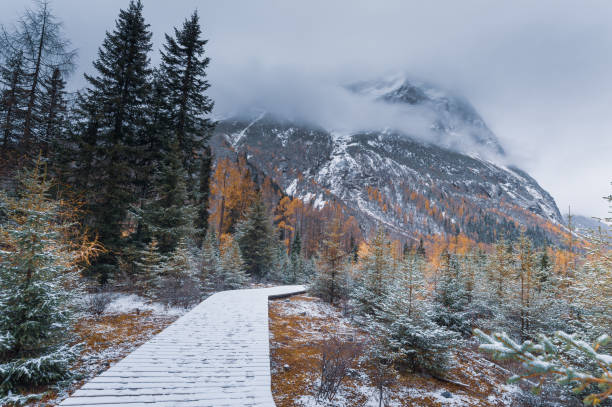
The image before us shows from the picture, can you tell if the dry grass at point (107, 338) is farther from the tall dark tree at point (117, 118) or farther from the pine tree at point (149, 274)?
the tall dark tree at point (117, 118)

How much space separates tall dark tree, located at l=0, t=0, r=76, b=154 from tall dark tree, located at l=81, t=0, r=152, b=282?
1.69m

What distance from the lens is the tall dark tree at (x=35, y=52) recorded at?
12.7 meters

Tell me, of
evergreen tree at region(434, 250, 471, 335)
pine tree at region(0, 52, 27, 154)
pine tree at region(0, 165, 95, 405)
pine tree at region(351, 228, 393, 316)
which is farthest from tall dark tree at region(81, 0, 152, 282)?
evergreen tree at region(434, 250, 471, 335)

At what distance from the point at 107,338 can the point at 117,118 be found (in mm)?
11590

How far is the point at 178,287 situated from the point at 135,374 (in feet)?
24.2

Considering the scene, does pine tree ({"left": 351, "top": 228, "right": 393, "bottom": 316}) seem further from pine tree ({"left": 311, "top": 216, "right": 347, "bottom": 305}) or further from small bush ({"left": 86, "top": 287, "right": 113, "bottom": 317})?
small bush ({"left": 86, "top": 287, "right": 113, "bottom": 317})

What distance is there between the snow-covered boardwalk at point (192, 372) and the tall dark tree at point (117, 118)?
7.75m

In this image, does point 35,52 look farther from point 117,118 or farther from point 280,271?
point 280,271

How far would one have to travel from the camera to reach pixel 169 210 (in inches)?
542

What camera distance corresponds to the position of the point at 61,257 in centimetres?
612

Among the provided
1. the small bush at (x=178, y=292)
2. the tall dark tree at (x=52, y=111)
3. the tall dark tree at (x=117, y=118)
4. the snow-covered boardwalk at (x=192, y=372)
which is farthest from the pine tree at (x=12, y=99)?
the snow-covered boardwalk at (x=192, y=372)

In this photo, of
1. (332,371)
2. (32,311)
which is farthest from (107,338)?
(332,371)

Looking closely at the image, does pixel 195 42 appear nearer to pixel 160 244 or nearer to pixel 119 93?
pixel 119 93

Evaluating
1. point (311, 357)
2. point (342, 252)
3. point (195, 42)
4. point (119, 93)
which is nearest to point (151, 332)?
point (311, 357)
